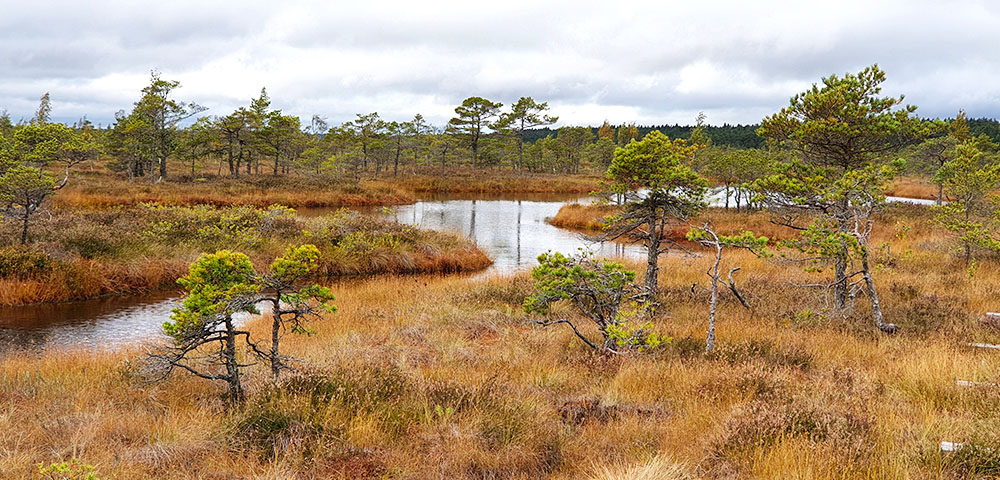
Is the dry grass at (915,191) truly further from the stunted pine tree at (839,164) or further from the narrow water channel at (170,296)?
the stunted pine tree at (839,164)

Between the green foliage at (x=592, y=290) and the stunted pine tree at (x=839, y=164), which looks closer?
the green foliage at (x=592, y=290)

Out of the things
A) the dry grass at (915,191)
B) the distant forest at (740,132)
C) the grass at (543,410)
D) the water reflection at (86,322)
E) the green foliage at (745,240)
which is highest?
the distant forest at (740,132)

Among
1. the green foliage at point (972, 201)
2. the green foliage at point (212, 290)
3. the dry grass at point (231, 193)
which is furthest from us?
the dry grass at point (231, 193)

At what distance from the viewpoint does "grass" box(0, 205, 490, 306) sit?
15.1 m

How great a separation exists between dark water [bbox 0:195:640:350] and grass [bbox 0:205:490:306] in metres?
0.73

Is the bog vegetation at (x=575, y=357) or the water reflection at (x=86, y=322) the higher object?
the bog vegetation at (x=575, y=357)

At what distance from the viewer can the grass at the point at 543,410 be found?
14.8 feet

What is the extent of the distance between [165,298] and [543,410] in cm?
1456

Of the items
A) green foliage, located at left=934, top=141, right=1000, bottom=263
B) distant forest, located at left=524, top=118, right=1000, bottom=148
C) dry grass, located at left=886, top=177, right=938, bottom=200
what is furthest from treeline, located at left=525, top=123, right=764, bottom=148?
green foliage, located at left=934, top=141, right=1000, bottom=263

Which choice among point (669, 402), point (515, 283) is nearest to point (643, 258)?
point (515, 283)

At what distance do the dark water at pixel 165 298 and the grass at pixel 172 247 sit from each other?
0.73 m

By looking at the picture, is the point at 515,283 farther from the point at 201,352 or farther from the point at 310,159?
the point at 310,159

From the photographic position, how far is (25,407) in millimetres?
5816

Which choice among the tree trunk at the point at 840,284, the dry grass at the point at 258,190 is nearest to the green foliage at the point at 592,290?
the tree trunk at the point at 840,284
